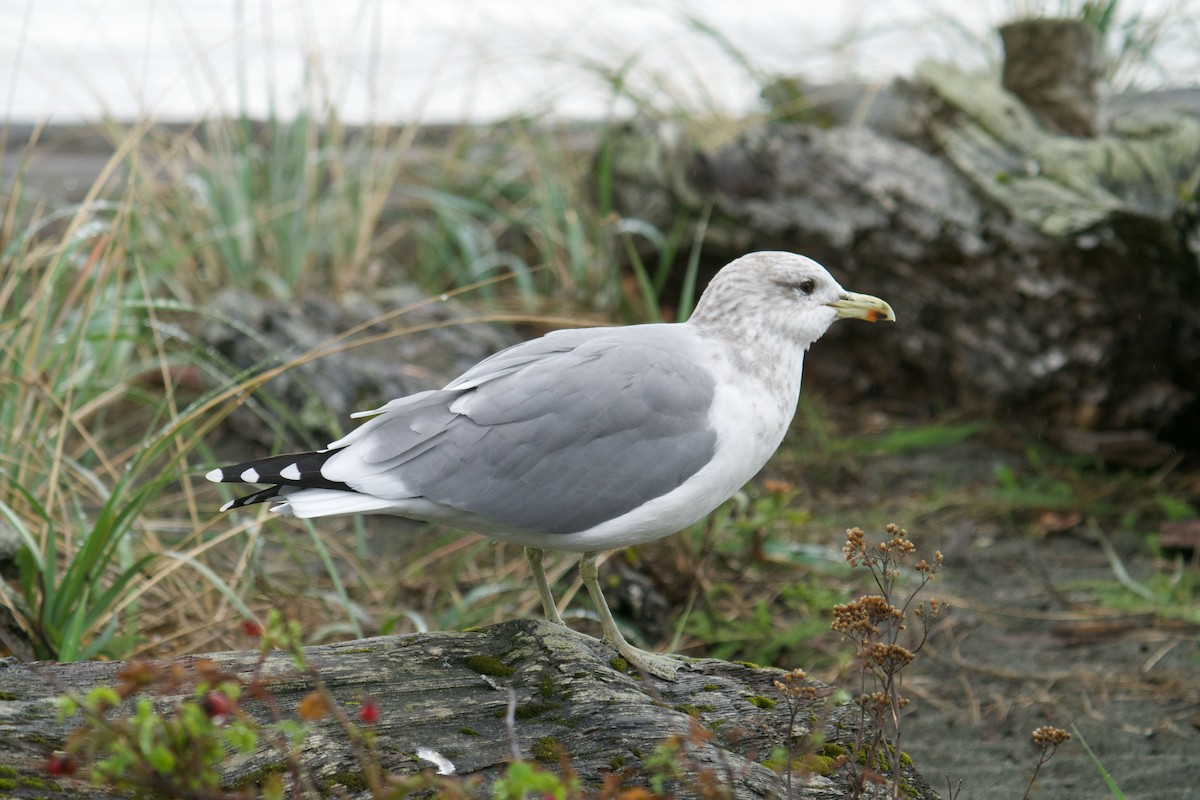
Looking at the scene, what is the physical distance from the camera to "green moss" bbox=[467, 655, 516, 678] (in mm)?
2457

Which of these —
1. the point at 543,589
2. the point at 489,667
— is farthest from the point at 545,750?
Answer: the point at 543,589

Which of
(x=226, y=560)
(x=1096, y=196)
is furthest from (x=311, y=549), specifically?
(x=1096, y=196)

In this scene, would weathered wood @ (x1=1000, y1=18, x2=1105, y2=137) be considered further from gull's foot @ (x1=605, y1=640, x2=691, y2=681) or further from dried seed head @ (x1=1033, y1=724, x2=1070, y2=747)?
dried seed head @ (x1=1033, y1=724, x2=1070, y2=747)

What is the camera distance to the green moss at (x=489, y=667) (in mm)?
2457

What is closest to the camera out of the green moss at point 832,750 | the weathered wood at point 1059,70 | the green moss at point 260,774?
the green moss at point 260,774

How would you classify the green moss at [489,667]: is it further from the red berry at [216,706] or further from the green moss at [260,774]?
the red berry at [216,706]

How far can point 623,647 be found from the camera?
2717mm

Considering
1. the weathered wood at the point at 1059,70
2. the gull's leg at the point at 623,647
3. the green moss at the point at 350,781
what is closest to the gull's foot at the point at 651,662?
the gull's leg at the point at 623,647

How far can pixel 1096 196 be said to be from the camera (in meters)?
4.68

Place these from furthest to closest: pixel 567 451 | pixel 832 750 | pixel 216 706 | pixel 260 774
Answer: pixel 567 451 < pixel 832 750 < pixel 260 774 < pixel 216 706

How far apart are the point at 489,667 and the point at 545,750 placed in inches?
13.3

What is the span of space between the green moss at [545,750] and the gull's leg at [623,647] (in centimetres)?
41

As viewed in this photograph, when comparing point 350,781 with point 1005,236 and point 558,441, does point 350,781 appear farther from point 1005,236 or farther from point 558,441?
point 1005,236

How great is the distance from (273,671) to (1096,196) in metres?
3.77
